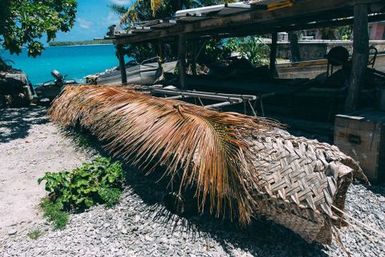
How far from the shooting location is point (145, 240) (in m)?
4.25

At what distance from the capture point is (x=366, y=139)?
4.93 m

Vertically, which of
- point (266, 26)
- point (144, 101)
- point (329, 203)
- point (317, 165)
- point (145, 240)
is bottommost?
point (145, 240)

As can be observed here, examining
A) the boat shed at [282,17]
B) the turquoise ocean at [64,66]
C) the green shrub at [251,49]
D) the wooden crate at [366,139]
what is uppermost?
the boat shed at [282,17]

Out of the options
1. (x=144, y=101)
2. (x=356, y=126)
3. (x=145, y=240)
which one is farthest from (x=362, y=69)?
(x=145, y=240)

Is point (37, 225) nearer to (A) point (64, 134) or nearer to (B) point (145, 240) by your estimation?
(B) point (145, 240)

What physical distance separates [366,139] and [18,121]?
1093 cm

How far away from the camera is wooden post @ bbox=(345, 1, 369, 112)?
531 centimetres

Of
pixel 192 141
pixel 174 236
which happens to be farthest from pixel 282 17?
pixel 174 236

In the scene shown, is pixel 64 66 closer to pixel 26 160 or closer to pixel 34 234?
pixel 26 160

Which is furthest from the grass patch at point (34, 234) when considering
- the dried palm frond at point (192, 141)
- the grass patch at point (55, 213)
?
the dried palm frond at point (192, 141)

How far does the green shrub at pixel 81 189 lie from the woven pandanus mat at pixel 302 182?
2544 mm

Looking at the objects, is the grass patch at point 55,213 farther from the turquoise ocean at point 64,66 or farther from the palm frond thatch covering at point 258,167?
the turquoise ocean at point 64,66

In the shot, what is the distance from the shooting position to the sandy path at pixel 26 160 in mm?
5161

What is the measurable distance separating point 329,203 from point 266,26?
8.15 metres
